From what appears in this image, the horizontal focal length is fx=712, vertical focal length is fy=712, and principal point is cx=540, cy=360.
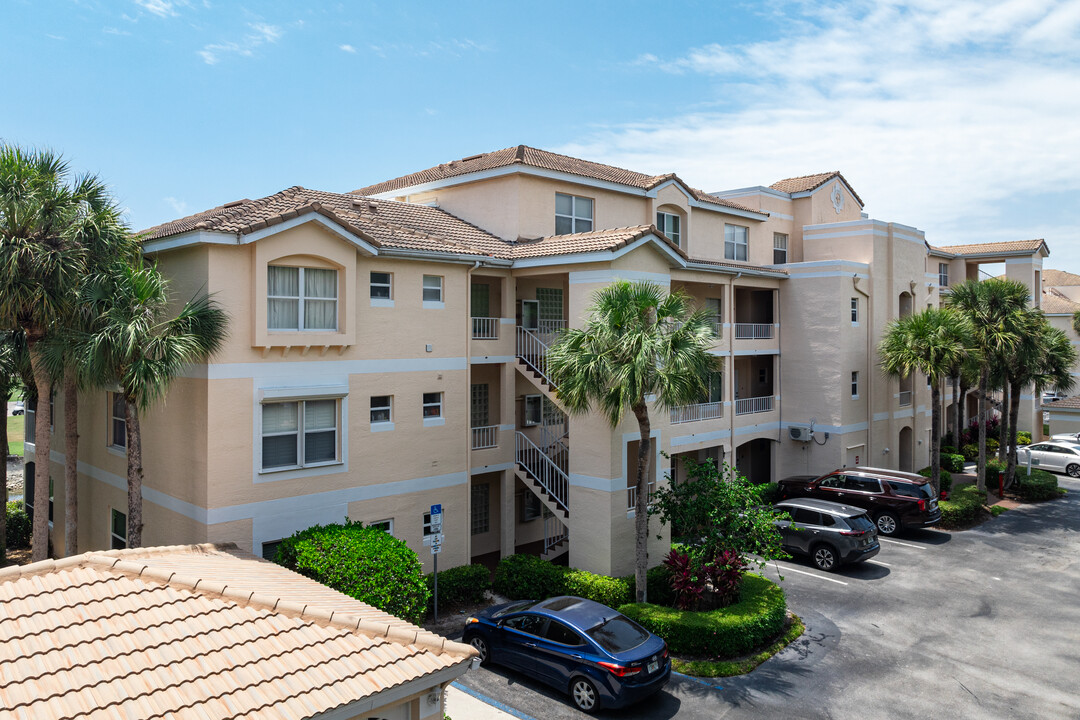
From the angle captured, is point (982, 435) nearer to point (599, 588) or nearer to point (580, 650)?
point (599, 588)

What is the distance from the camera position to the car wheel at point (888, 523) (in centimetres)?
2402

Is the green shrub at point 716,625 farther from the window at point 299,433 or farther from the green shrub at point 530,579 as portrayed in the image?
the window at point 299,433

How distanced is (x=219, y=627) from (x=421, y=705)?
2.66m

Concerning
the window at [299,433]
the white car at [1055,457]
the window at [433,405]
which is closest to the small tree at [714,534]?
the window at [433,405]

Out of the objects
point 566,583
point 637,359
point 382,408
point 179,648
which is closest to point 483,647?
point 566,583

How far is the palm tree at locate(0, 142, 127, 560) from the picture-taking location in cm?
1407

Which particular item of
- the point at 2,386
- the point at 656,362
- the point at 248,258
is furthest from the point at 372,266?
the point at 2,386

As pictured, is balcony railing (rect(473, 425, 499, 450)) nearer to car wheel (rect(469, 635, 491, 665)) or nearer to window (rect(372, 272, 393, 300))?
window (rect(372, 272, 393, 300))

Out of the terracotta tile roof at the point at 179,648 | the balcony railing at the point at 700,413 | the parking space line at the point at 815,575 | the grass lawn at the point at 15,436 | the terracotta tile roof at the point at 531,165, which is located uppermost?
the terracotta tile roof at the point at 531,165

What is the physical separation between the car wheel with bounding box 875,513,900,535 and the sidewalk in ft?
55.5

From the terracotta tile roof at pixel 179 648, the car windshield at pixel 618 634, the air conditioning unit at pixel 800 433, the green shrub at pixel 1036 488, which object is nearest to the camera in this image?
the terracotta tile roof at pixel 179 648

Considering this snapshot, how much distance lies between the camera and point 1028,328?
29.1m

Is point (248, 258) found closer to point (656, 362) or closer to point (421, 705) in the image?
point (656, 362)

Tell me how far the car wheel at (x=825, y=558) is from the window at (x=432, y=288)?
1311 centimetres
